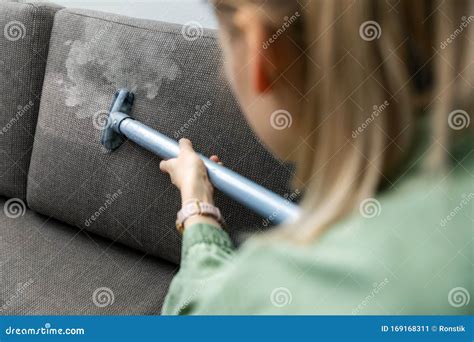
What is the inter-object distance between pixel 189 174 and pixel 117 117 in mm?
237

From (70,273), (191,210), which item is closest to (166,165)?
(191,210)

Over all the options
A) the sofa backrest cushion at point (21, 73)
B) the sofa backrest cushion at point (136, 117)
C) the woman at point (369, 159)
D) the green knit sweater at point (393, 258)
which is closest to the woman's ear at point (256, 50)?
the woman at point (369, 159)

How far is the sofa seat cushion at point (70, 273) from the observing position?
0.99 meters

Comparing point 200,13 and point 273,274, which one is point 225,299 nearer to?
point 273,274

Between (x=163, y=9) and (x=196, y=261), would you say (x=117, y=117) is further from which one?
(x=196, y=261)

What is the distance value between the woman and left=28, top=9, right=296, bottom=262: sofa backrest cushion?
48cm

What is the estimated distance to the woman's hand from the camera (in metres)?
0.85

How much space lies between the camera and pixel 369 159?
0.43m

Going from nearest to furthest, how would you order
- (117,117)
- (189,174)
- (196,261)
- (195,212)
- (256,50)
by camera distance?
(256,50)
(196,261)
(195,212)
(189,174)
(117,117)

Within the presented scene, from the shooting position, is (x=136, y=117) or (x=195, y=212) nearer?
(x=195, y=212)

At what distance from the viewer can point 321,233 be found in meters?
0.41

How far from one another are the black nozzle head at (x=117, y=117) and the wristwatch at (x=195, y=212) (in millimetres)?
321

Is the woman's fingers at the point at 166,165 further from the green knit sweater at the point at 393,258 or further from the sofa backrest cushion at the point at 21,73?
the green knit sweater at the point at 393,258

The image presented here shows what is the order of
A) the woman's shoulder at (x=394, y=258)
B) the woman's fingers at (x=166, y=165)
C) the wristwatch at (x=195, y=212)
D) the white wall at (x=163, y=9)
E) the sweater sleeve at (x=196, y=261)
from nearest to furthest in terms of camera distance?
the woman's shoulder at (x=394, y=258)
the sweater sleeve at (x=196, y=261)
the wristwatch at (x=195, y=212)
the woman's fingers at (x=166, y=165)
the white wall at (x=163, y=9)
